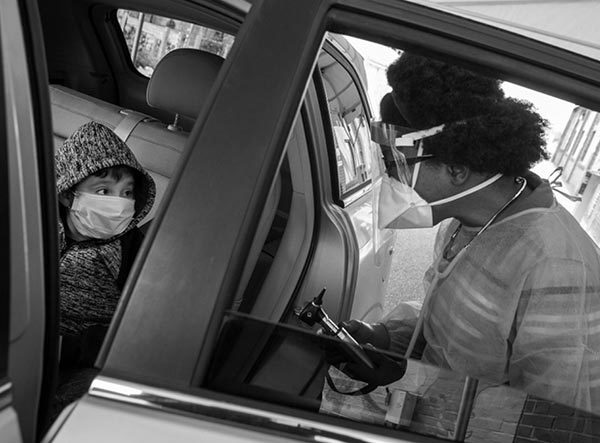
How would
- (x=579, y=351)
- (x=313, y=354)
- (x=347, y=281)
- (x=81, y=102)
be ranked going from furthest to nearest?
(x=81, y=102) < (x=347, y=281) < (x=579, y=351) < (x=313, y=354)

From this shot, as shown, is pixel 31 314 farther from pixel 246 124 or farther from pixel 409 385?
pixel 409 385

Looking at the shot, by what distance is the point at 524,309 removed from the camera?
1475mm

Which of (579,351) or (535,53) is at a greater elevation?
(535,53)

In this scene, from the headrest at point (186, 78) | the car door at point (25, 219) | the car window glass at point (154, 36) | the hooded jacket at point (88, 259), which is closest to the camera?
the car door at point (25, 219)

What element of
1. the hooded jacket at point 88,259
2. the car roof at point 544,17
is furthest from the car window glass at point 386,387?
the hooded jacket at point 88,259

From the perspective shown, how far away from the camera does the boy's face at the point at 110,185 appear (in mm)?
2160

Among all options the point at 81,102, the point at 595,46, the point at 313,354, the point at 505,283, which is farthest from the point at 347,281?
the point at 81,102

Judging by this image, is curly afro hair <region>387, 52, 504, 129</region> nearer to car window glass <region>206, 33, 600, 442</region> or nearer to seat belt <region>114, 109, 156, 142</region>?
car window glass <region>206, 33, 600, 442</region>

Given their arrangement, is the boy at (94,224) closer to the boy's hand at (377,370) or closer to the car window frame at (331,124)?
the car window frame at (331,124)

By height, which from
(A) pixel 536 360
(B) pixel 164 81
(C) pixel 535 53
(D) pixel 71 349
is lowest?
(D) pixel 71 349

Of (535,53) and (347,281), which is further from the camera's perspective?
(347,281)

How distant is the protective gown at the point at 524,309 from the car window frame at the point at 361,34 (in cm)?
43

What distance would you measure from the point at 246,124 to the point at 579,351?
83 centimetres

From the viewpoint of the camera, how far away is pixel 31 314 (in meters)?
1.09
